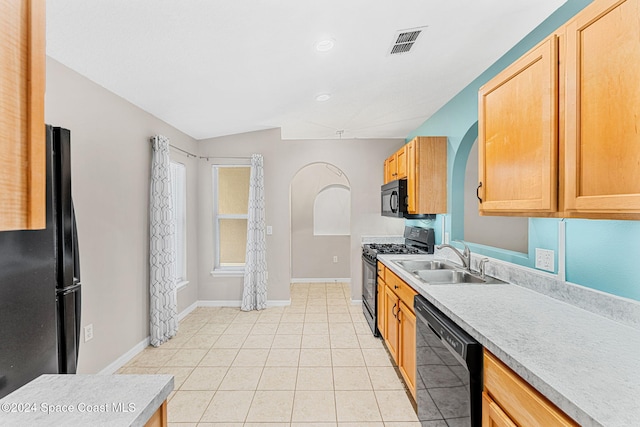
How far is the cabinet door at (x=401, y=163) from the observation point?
133 inches

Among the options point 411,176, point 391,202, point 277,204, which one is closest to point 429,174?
point 411,176

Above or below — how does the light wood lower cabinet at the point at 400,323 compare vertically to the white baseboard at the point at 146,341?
above

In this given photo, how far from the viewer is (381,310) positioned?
307cm

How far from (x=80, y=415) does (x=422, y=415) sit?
5.93ft

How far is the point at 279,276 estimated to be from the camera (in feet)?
14.5

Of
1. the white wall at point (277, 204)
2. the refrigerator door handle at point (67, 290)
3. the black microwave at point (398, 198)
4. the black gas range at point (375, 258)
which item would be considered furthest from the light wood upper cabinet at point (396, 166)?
the refrigerator door handle at point (67, 290)

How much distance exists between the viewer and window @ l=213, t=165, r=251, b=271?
450 cm

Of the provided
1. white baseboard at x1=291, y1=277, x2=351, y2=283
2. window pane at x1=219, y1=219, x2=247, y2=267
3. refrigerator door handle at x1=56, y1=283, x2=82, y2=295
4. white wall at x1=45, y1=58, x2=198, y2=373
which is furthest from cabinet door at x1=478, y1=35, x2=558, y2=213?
white baseboard at x1=291, y1=277, x2=351, y2=283

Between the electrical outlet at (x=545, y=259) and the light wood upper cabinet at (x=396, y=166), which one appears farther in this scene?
the light wood upper cabinet at (x=396, y=166)

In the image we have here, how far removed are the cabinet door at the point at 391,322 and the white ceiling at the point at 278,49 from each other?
1.90 m

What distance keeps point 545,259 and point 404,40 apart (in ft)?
5.31

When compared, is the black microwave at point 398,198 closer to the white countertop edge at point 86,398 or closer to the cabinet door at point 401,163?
the cabinet door at point 401,163

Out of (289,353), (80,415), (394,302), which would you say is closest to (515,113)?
(394,302)

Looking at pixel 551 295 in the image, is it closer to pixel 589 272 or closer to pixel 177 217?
pixel 589 272
